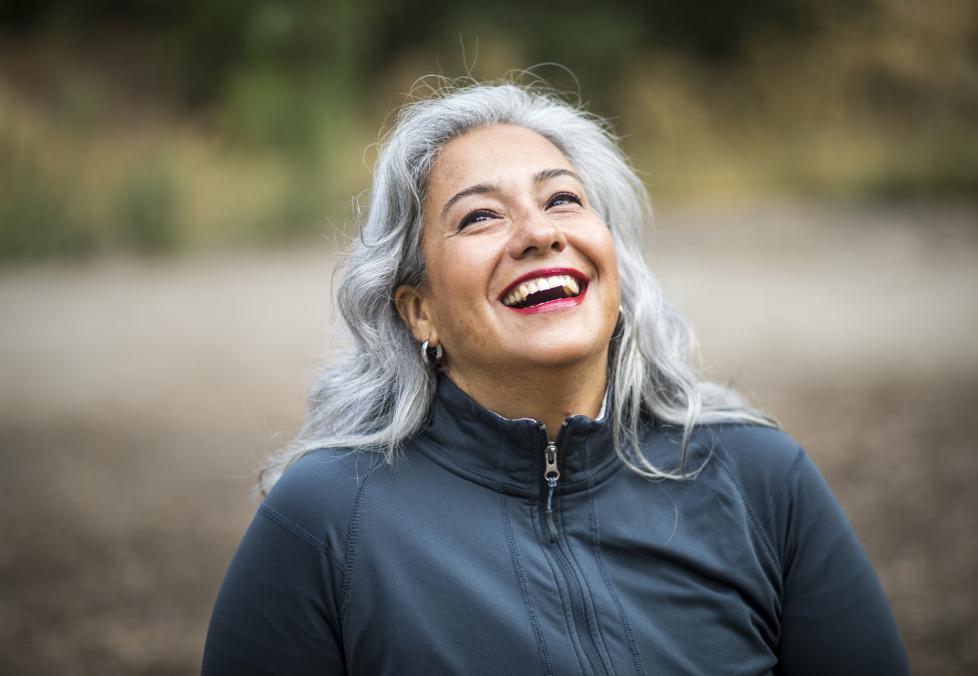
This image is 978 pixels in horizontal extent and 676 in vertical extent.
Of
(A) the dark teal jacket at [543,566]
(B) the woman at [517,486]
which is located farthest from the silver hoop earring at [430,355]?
(A) the dark teal jacket at [543,566]

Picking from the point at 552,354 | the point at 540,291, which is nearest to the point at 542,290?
the point at 540,291

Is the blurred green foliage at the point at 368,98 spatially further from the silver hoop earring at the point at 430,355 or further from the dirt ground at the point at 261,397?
the silver hoop earring at the point at 430,355

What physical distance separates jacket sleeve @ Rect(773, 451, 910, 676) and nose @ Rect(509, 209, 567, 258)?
0.62 meters

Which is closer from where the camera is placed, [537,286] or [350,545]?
[350,545]

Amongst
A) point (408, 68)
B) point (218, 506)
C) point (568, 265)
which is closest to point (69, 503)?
point (218, 506)

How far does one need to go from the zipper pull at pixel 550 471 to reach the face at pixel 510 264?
154 millimetres

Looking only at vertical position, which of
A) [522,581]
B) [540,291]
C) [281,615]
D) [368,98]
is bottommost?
[281,615]

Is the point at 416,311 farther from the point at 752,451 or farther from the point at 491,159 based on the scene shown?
the point at 752,451

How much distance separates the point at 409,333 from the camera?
2.00m

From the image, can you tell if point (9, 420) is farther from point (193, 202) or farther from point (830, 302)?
point (830, 302)

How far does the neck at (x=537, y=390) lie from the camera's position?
5.84ft

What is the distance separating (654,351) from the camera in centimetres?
200

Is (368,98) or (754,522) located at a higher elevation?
(368,98)

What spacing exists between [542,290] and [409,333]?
14.2 inches
